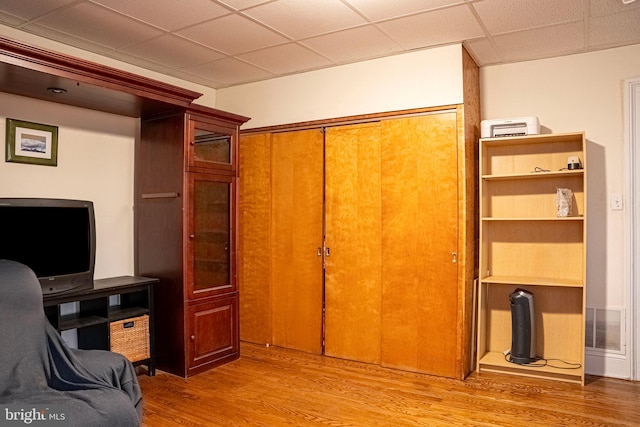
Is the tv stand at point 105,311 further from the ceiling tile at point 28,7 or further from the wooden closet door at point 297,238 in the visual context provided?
the ceiling tile at point 28,7

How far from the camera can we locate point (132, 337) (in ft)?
11.6

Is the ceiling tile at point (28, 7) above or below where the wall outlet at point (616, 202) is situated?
above

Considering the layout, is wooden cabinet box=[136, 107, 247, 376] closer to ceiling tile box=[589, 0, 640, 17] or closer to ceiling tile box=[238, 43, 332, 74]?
ceiling tile box=[238, 43, 332, 74]

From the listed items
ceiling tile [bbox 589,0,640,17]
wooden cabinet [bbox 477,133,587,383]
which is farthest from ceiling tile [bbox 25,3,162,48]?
ceiling tile [bbox 589,0,640,17]

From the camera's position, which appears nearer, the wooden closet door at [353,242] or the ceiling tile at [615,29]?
the ceiling tile at [615,29]

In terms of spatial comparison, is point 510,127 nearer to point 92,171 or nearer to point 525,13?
point 525,13

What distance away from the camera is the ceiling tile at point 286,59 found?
3.79 meters

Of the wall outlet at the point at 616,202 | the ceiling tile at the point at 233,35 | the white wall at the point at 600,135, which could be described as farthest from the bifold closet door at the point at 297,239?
the wall outlet at the point at 616,202

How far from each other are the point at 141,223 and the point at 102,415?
2078 mm

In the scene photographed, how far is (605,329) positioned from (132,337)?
139 inches

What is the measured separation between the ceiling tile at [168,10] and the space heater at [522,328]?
2.93 metres

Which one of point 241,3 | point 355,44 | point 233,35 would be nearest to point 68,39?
point 233,35

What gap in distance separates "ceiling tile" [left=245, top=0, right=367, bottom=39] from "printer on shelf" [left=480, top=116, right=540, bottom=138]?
1.29 m

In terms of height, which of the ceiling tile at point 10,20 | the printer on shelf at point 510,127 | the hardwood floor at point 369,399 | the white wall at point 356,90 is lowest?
the hardwood floor at point 369,399
